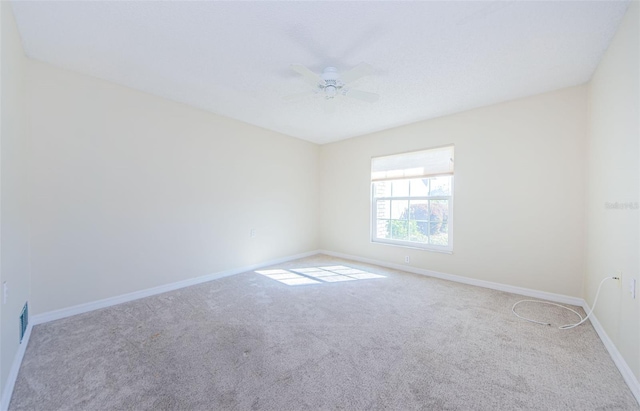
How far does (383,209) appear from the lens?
4.43m

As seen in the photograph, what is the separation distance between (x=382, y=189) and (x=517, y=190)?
1.93 m

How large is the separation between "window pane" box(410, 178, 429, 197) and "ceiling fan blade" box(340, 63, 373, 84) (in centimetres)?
233

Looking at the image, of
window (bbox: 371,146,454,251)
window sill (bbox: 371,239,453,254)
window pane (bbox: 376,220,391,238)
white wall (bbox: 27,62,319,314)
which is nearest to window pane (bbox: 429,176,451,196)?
window (bbox: 371,146,454,251)

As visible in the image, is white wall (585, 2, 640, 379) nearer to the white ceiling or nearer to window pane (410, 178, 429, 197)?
the white ceiling

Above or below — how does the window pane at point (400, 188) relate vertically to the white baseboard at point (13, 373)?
above

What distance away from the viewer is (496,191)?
319 cm

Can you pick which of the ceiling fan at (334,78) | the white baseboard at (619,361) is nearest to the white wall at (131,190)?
the ceiling fan at (334,78)

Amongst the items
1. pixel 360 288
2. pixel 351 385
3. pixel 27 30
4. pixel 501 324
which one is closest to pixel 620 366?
pixel 501 324

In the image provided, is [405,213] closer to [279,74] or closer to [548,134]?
[548,134]

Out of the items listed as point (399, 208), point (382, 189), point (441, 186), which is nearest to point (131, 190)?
point (382, 189)

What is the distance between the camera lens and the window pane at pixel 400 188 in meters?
4.11

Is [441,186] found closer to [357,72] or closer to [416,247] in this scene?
[416,247]

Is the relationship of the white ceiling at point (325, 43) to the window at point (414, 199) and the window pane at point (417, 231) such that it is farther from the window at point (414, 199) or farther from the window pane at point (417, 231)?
the window pane at point (417, 231)

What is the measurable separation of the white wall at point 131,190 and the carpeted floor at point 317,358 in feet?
1.50
